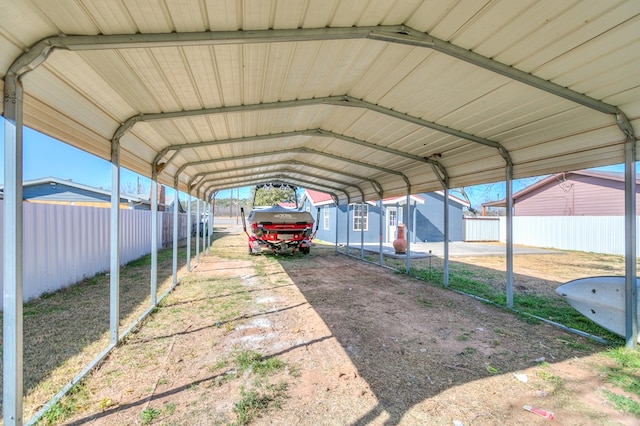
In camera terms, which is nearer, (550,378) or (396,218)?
(550,378)

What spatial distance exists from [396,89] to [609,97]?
2.24 meters

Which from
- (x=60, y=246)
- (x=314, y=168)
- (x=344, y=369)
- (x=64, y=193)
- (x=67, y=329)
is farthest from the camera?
(x=64, y=193)

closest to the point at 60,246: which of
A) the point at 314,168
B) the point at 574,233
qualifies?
the point at 314,168

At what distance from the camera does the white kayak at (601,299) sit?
3853 mm

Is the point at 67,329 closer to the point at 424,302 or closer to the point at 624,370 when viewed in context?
the point at 424,302

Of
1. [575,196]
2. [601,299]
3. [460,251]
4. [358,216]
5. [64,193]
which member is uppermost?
[575,196]

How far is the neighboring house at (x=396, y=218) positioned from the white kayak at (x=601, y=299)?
1293 cm

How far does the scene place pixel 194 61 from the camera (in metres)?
2.78

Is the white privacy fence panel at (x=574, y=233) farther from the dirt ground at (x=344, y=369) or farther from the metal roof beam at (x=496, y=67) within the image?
the metal roof beam at (x=496, y=67)

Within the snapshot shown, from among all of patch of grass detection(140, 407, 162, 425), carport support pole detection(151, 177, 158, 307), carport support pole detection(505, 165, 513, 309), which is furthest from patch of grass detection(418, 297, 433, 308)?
carport support pole detection(151, 177, 158, 307)

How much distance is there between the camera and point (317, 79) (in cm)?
368

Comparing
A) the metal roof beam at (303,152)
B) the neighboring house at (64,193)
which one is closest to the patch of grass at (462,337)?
the metal roof beam at (303,152)

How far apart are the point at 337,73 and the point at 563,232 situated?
17959 mm

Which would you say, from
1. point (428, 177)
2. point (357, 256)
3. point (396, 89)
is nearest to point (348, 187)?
point (357, 256)
